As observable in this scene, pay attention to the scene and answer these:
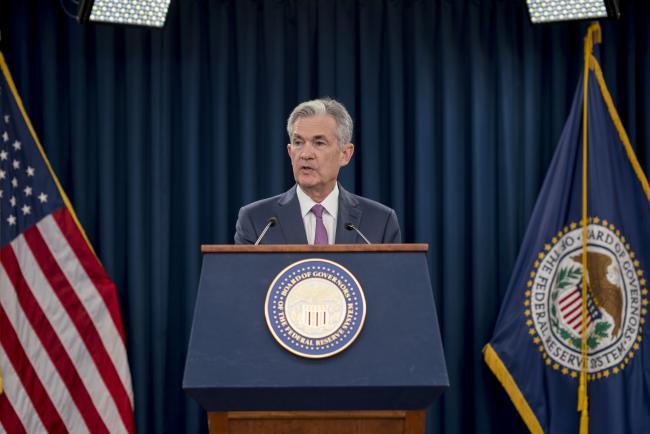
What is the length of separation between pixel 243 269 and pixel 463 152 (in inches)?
122

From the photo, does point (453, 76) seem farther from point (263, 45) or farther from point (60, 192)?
point (60, 192)

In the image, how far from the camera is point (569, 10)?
13.8 feet

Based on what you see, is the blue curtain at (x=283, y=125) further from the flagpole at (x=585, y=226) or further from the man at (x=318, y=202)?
the man at (x=318, y=202)

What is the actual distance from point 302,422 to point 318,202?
41.8 inches

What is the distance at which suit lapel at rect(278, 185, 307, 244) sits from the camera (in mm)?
2592

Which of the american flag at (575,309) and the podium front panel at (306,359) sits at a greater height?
the podium front panel at (306,359)

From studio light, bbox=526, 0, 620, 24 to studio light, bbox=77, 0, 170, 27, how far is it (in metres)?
1.85

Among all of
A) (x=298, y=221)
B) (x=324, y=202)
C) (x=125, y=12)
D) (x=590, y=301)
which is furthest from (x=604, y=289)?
(x=125, y=12)

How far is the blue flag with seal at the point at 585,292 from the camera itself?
4.27 m

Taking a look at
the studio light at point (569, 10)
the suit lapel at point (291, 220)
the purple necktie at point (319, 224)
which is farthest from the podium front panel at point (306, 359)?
the studio light at point (569, 10)

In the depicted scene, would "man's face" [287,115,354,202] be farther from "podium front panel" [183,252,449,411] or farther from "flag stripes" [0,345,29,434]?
"flag stripes" [0,345,29,434]

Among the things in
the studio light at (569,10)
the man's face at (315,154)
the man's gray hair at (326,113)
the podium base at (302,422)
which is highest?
the studio light at (569,10)

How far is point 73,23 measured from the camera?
476 centimetres

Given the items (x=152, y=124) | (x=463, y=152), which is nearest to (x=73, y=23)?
(x=152, y=124)
